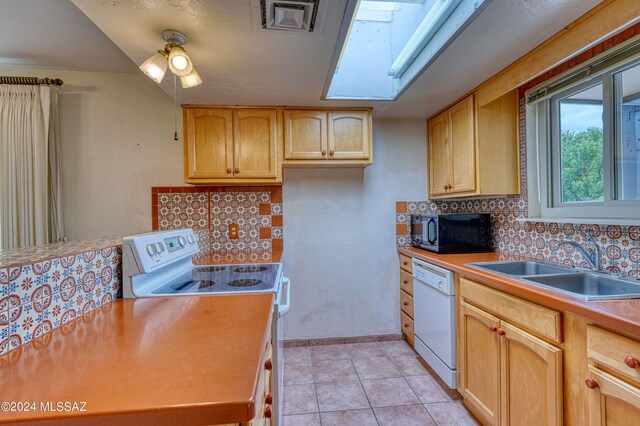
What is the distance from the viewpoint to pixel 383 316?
110 inches

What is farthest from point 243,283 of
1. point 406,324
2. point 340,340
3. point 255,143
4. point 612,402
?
point 406,324

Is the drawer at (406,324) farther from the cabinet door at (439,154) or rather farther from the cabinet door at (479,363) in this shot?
the cabinet door at (439,154)

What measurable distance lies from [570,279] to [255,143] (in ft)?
7.26

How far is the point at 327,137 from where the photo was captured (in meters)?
2.43

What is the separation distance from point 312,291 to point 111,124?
225 centimetres

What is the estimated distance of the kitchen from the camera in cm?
82

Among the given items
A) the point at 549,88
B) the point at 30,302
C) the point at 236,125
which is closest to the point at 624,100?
the point at 549,88

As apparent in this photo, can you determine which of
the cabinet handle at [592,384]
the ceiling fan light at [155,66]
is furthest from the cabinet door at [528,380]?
the ceiling fan light at [155,66]

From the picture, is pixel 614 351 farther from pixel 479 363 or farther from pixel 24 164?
pixel 24 164

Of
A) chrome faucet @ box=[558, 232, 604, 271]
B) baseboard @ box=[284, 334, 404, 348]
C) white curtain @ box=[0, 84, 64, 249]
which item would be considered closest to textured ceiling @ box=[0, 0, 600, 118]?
white curtain @ box=[0, 84, 64, 249]

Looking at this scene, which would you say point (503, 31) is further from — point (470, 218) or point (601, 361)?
point (601, 361)

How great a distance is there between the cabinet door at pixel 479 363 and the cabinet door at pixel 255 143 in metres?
1.69

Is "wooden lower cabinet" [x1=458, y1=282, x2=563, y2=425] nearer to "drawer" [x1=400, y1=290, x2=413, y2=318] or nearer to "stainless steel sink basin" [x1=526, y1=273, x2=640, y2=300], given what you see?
"stainless steel sink basin" [x1=526, y1=273, x2=640, y2=300]

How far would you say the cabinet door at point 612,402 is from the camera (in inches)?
35.2
